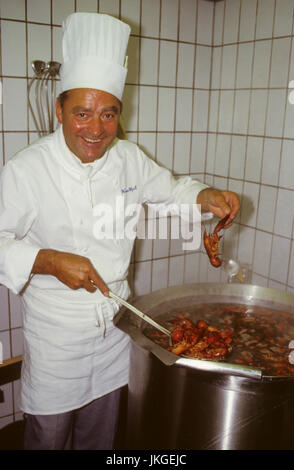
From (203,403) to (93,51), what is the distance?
4.88ft

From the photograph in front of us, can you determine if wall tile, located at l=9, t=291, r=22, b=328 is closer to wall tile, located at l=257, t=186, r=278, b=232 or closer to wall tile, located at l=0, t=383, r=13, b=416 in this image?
wall tile, located at l=0, t=383, r=13, b=416

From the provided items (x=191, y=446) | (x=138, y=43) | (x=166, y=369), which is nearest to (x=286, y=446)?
(x=191, y=446)

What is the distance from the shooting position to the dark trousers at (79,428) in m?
1.98

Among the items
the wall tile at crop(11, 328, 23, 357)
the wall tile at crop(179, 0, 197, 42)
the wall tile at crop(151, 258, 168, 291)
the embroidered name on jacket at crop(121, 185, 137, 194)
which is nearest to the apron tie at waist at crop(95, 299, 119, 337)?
the embroidered name on jacket at crop(121, 185, 137, 194)

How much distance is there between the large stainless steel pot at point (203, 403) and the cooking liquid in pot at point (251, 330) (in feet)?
0.46

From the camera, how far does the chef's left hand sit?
2055 mm

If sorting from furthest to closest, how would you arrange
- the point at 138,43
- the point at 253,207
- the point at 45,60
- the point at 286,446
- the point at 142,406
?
the point at 253,207, the point at 138,43, the point at 45,60, the point at 142,406, the point at 286,446

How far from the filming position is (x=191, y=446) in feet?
5.39

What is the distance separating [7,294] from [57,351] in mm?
676

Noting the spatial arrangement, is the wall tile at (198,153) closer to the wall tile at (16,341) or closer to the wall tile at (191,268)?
the wall tile at (191,268)

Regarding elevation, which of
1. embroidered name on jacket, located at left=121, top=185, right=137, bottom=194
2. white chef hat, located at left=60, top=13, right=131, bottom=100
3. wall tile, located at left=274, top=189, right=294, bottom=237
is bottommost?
wall tile, located at left=274, top=189, right=294, bottom=237

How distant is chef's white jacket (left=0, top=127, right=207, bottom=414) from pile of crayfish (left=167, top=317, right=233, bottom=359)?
359mm

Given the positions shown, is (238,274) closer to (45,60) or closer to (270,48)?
(270,48)

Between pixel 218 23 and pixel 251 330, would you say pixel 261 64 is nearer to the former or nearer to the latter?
pixel 218 23
